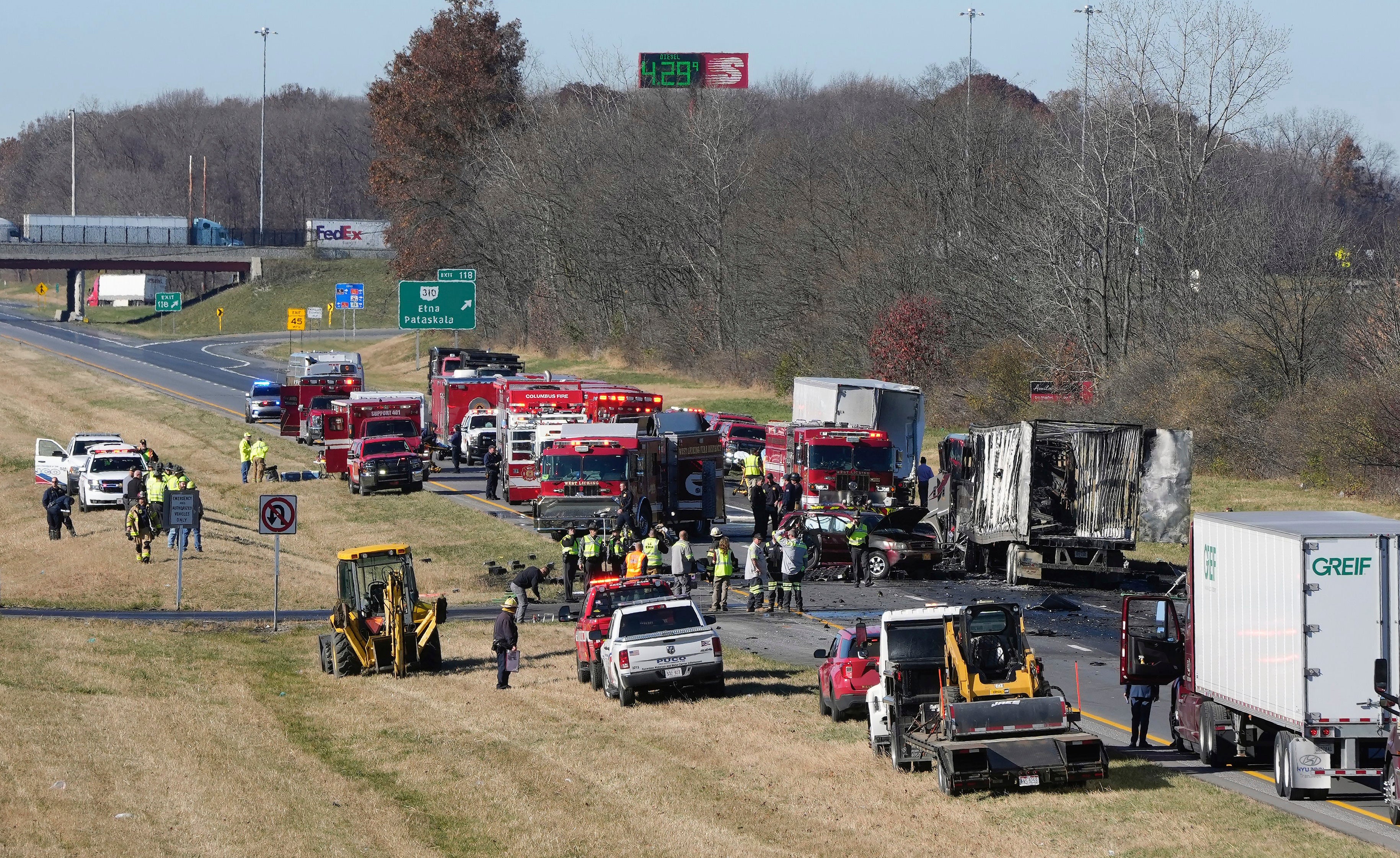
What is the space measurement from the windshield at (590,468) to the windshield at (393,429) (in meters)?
12.9

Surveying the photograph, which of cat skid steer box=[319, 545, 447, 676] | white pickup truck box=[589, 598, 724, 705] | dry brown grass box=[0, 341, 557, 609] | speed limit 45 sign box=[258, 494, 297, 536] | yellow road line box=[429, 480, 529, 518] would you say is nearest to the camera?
white pickup truck box=[589, 598, 724, 705]

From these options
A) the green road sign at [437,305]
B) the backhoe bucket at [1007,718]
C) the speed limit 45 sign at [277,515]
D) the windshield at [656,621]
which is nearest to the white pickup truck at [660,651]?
the windshield at [656,621]

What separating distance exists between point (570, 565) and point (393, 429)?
20.0 metres

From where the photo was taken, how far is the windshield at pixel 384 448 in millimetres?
48000

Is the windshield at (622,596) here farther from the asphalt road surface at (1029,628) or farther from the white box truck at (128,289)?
the white box truck at (128,289)

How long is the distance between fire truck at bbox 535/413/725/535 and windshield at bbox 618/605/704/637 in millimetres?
13885

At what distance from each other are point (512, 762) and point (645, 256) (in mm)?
77626

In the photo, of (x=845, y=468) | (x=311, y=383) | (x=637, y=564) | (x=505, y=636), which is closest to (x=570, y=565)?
(x=637, y=564)

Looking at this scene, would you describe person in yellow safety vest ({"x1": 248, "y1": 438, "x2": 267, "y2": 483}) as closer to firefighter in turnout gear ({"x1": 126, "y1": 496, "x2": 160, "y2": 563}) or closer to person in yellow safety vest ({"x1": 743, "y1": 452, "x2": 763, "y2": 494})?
firefighter in turnout gear ({"x1": 126, "y1": 496, "x2": 160, "y2": 563})

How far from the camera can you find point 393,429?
50531mm

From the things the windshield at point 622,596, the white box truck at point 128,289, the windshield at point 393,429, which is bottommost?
the windshield at point 622,596

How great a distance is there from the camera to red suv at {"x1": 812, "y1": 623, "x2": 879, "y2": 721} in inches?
790

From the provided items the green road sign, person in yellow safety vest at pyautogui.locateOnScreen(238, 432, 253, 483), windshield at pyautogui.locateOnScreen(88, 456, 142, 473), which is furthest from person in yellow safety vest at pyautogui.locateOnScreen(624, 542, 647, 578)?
the green road sign

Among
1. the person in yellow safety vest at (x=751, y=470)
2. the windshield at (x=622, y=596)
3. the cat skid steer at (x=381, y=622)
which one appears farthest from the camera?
the person in yellow safety vest at (x=751, y=470)
